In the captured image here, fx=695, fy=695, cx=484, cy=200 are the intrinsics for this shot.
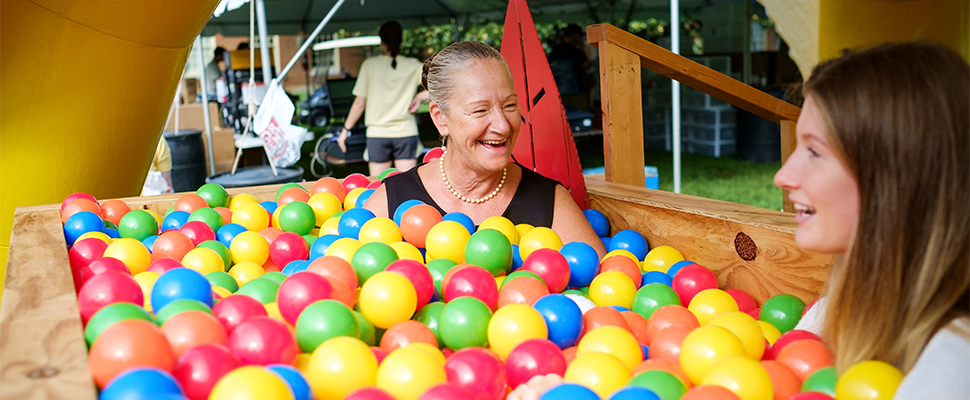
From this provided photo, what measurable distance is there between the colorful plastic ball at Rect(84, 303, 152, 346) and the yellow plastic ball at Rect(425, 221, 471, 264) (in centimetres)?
87

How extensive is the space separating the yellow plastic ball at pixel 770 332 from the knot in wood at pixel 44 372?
130 centimetres

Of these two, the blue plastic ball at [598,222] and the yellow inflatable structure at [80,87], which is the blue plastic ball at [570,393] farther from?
the yellow inflatable structure at [80,87]

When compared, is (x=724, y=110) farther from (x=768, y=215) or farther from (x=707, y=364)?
(x=707, y=364)

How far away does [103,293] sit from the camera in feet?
4.53

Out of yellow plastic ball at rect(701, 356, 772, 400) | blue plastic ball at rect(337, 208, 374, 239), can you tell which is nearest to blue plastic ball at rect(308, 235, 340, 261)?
blue plastic ball at rect(337, 208, 374, 239)

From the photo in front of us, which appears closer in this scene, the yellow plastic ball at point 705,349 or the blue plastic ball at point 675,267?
the yellow plastic ball at point 705,349

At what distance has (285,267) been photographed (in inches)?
79.6

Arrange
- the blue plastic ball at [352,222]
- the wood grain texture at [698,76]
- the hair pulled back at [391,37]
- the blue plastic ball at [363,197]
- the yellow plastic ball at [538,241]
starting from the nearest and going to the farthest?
the yellow plastic ball at [538,241], the blue plastic ball at [352,222], the wood grain texture at [698,76], the blue plastic ball at [363,197], the hair pulled back at [391,37]

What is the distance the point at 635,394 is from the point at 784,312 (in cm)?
75

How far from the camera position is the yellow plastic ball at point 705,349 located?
125cm

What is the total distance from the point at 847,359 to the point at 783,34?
126 inches

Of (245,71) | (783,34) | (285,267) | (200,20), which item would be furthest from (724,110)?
(285,267)

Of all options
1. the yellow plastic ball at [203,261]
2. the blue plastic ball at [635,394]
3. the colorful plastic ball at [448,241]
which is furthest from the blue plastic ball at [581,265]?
the yellow plastic ball at [203,261]

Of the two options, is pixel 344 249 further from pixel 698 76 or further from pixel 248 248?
pixel 698 76
